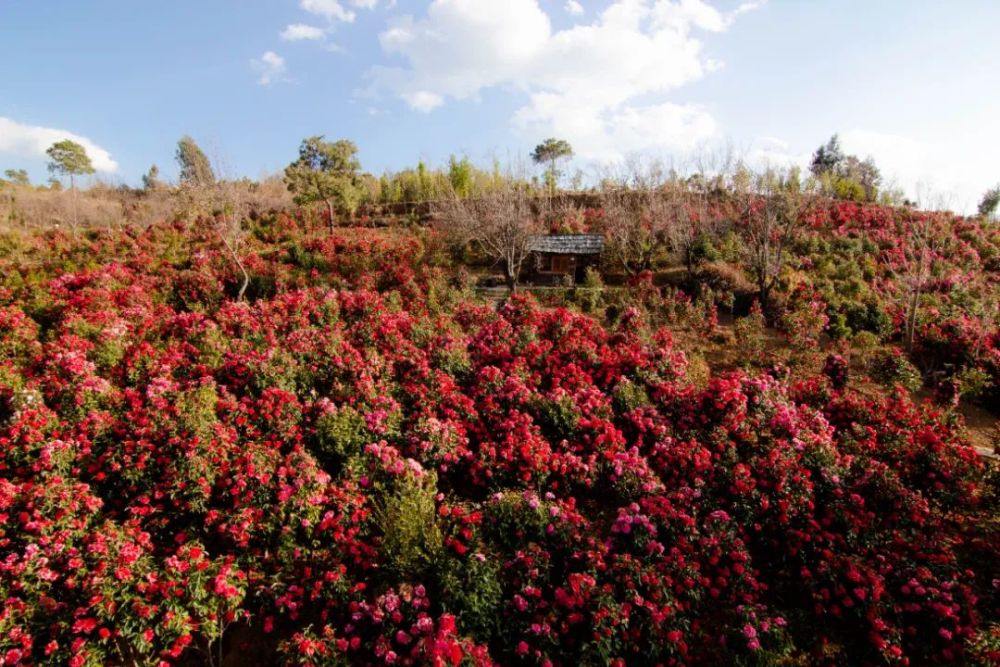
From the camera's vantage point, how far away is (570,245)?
20125 millimetres

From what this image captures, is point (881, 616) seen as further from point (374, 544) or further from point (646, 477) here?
point (374, 544)

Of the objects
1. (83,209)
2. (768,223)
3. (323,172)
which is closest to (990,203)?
(768,223)

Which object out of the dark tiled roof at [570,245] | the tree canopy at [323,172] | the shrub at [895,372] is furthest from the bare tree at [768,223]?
the tree canopy at [323,172]

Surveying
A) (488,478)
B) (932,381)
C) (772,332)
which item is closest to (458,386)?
(488,478)

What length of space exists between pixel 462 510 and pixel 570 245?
610 inches

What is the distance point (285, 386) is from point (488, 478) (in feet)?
13.8

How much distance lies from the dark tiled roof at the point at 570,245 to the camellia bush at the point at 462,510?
10049 millimetres

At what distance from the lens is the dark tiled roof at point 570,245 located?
19703 mm

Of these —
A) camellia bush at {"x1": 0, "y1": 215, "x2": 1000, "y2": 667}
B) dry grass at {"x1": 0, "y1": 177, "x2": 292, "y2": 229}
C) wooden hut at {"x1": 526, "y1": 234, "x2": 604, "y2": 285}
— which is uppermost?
dry grass at {"x1": 0, "y1": 177, "x2": 292, "y2": 229}

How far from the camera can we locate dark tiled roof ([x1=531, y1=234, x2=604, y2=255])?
1970 cm

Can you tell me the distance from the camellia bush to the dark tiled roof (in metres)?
10.0

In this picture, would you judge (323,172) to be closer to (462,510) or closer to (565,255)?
(565,255)

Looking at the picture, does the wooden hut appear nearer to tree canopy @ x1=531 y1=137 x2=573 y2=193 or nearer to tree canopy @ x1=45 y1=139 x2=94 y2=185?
tree canopy @ x1=531 y1=137 x2=573 y2=193

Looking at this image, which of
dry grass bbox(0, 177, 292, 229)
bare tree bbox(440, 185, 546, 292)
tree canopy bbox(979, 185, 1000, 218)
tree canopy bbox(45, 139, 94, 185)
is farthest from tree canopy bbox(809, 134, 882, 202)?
tree canopy bbox(45, 139, 94, 185)
